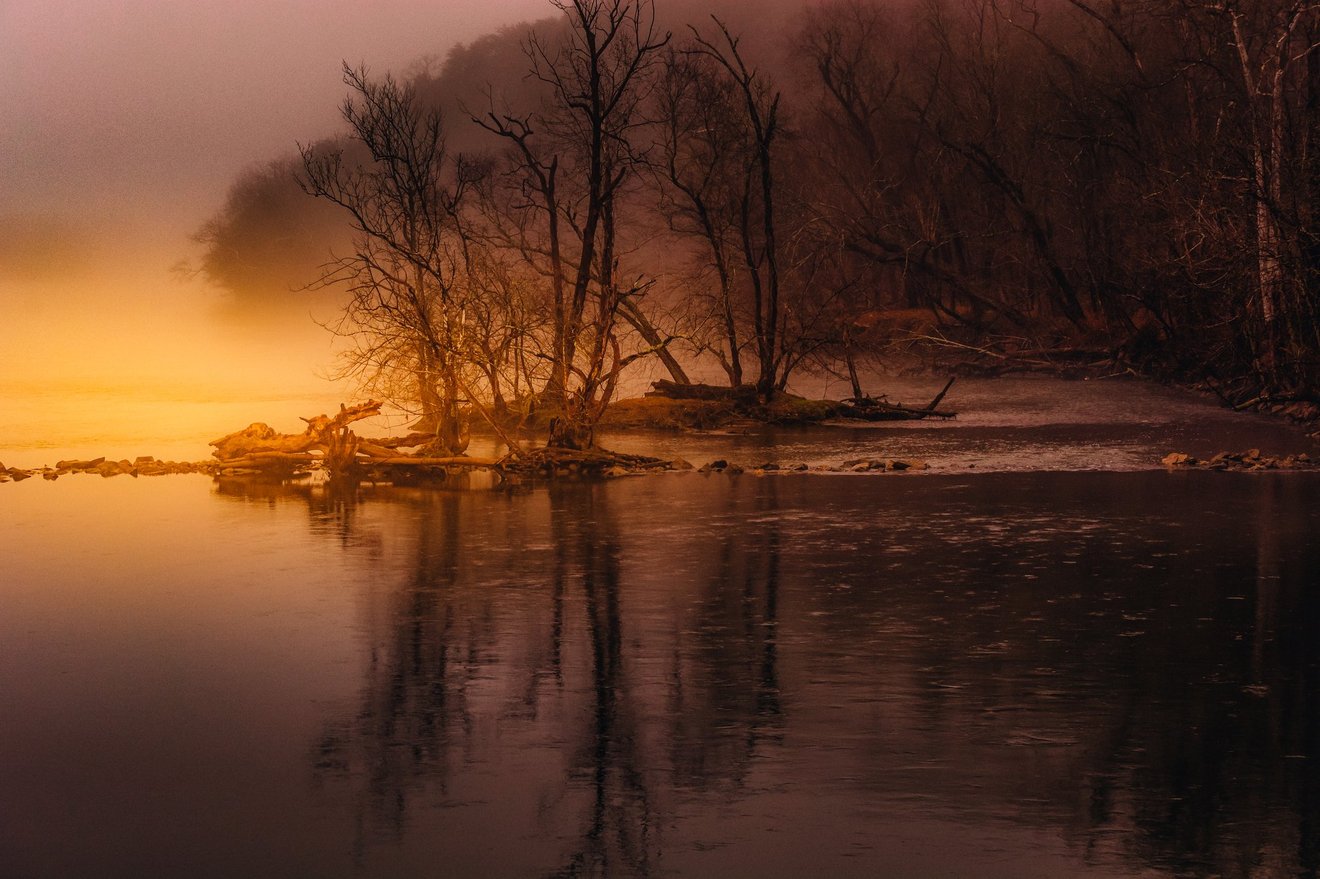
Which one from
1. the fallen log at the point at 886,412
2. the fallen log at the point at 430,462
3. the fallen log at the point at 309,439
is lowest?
the fallen log at the point at 430,462

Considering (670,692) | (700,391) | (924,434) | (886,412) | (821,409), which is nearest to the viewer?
(670,692)

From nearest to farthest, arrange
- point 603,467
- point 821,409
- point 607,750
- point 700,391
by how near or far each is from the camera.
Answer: point 607,750 → point 603,467 → point 821,409 → point 700,391

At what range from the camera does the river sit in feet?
15.1

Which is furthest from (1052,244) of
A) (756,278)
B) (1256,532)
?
(1256,532)

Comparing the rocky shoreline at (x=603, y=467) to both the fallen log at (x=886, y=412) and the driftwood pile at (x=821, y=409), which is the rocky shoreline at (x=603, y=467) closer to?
the driftwood pile at (x=821, y=409)

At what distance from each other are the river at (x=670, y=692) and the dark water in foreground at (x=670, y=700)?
21 mm

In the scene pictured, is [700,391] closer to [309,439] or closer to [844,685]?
[309,439]

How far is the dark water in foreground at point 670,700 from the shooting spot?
15.0 ft

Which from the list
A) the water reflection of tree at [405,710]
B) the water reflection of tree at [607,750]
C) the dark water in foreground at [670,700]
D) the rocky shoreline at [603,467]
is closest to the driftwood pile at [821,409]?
the rocky shoreline at [603,467]

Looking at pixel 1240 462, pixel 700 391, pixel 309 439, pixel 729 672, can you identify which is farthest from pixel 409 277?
pixel 729 672

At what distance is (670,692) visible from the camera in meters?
6.36

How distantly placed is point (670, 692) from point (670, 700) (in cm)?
14

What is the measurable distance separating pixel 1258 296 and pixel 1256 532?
12.2 meters

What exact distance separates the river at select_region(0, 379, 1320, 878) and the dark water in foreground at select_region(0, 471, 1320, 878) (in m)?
0.02
